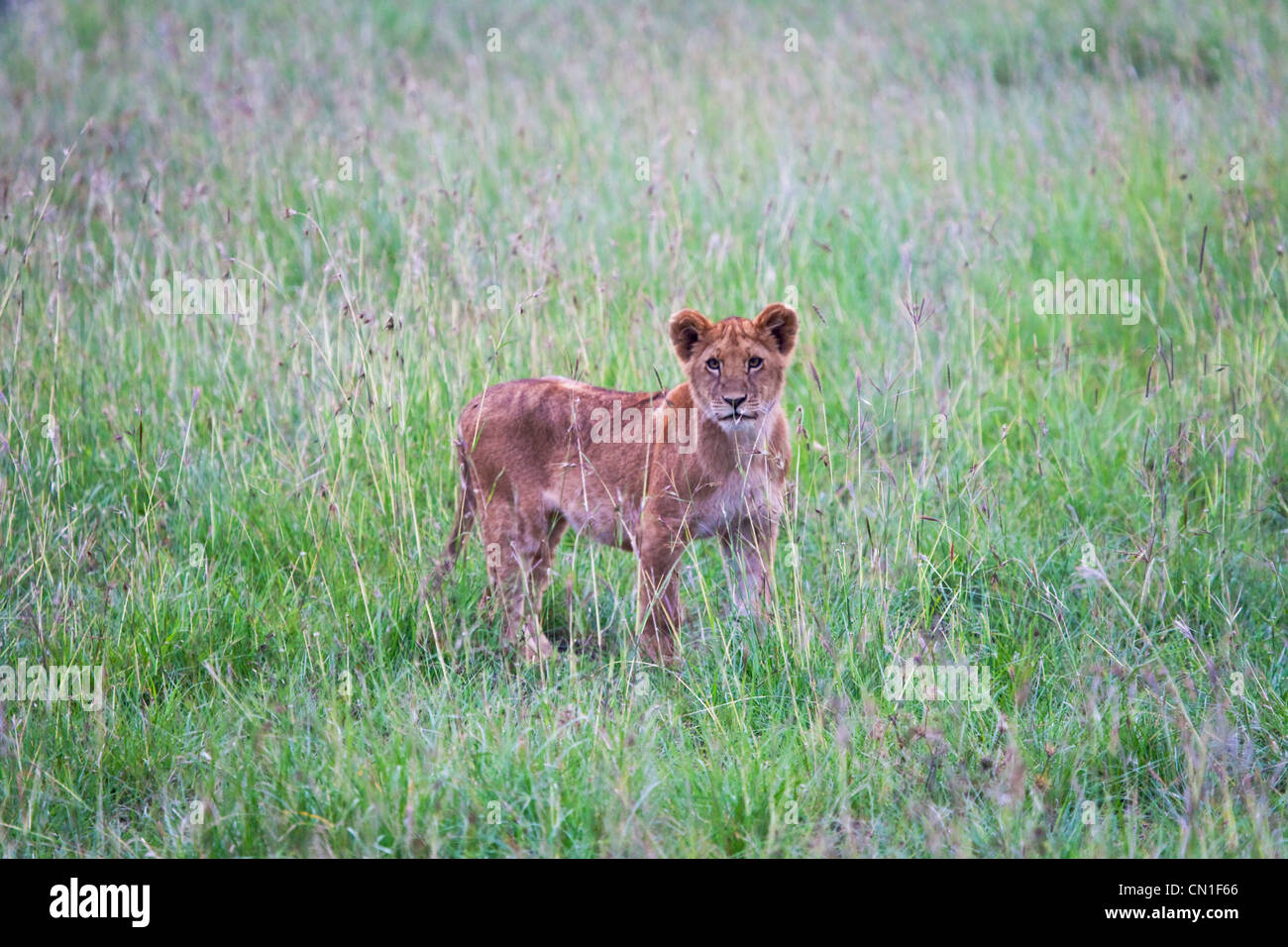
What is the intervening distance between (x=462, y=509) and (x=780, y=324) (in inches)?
58.1

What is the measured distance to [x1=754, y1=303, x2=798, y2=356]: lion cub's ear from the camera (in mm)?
4625

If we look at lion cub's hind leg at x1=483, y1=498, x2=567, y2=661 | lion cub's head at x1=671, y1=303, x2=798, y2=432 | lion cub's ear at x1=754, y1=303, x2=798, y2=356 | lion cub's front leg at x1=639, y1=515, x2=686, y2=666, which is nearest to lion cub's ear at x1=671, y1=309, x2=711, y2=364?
lion cub's head at x1=671, y1=303, x2=798, y2=432

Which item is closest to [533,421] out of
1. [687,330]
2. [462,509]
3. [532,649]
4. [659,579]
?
[462,509]

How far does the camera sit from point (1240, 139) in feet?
26.7

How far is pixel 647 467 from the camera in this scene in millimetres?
4812

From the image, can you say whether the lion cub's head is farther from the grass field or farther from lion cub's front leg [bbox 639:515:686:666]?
lion cub's front leg [bbox 639:515:686:666]

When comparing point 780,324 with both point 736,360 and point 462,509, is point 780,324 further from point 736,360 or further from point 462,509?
point 462,509

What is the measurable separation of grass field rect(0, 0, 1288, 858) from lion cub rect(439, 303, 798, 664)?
0.62 feet

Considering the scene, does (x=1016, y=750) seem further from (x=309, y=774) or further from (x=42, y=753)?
(x=42, y=753)

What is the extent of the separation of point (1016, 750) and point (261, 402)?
4.01 m

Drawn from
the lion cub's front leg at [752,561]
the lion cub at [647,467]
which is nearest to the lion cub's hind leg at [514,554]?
the lion cub at [647,467]

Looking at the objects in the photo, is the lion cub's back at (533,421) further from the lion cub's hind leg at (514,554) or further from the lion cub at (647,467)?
the lion cub's hind leg at (514,554)

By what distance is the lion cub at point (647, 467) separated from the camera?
4.57 meters

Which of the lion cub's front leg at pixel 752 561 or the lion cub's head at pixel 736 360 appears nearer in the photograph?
the lion cub's front leg at pixel 752 561
